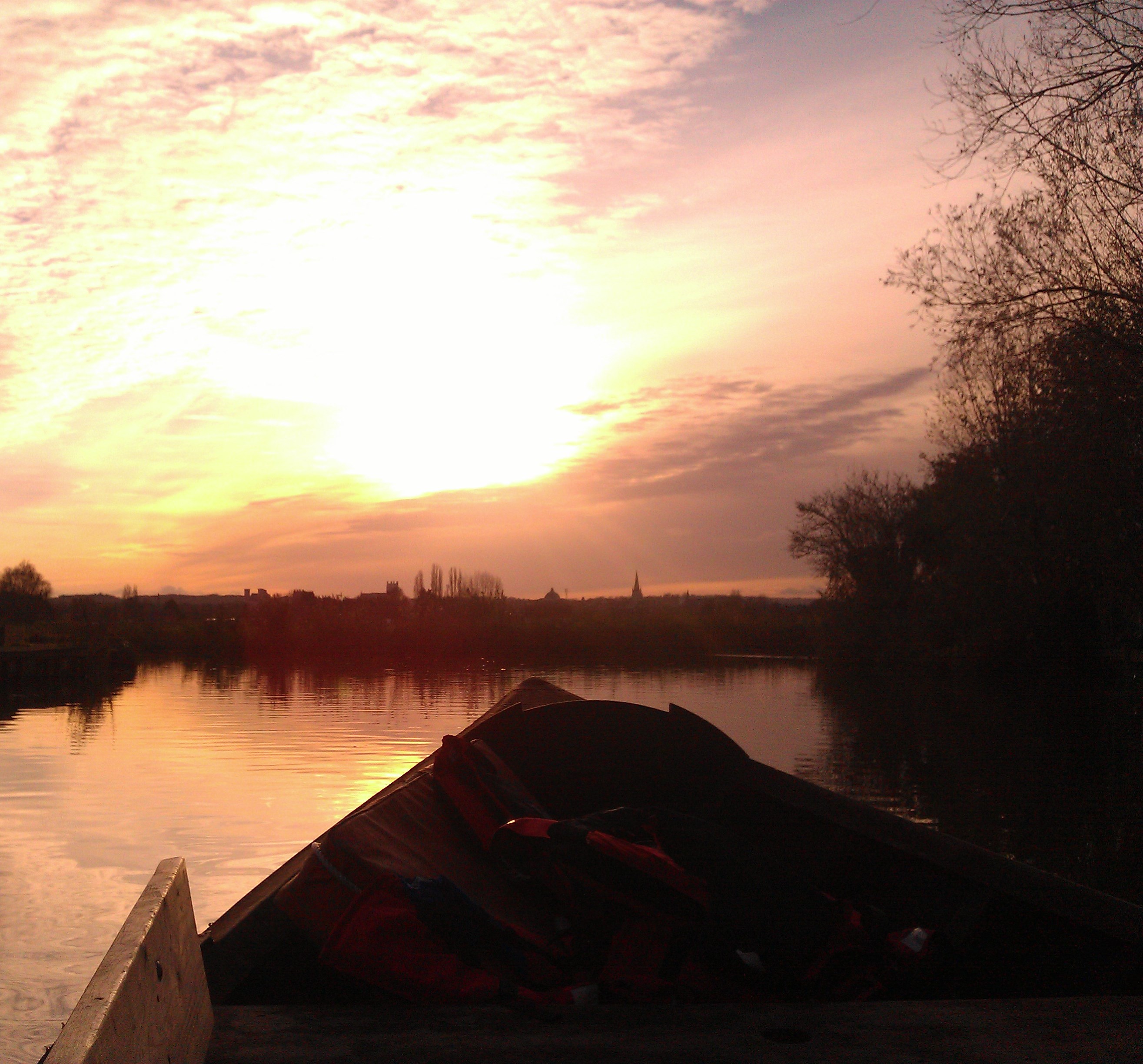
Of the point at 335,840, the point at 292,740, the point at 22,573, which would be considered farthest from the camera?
the point at 22,573

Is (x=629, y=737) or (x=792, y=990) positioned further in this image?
(x=629, y=737)

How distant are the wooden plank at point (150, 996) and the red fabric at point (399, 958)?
0.49 m

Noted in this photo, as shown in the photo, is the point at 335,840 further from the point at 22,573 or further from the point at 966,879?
the point at 22,573

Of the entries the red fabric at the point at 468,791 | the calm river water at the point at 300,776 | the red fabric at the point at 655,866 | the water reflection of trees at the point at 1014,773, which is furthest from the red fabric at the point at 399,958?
the water reflection of trees at the point at 1014,773

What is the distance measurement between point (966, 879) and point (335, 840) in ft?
6.60

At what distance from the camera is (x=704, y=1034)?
80.7 inches

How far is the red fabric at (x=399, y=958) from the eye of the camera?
8.18 feet

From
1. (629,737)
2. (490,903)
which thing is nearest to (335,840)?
(490,903)

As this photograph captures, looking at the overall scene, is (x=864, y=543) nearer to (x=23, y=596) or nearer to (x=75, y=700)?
(x=75, y=700)

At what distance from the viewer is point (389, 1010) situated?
221 cm

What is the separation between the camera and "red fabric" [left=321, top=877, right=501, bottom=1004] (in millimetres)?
2494

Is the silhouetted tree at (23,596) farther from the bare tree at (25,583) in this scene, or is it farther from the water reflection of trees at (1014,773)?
the water reflection of trees at (1014,773)

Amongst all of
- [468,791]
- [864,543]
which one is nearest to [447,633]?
[864,543]

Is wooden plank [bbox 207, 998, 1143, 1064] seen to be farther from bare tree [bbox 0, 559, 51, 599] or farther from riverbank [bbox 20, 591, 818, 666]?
bare tree [bbox 0, 559, 51, 599]
